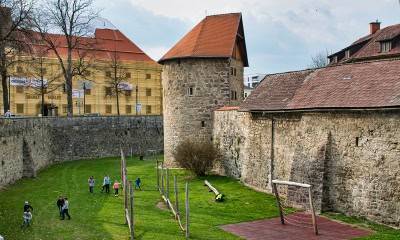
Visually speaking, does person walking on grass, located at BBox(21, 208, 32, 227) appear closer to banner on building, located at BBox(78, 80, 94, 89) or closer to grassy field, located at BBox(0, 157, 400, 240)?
grassy field, located at BBox(0, 157, 400, 240)

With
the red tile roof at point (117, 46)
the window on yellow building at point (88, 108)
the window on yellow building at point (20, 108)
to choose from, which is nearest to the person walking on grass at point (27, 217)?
the window on yellow building at point (20, 108)

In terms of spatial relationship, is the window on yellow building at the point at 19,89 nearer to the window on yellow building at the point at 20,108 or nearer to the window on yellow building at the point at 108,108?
the window on yellow building at the point at 20,108

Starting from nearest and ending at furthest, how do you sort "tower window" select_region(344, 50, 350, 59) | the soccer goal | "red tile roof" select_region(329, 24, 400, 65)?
the soccer goal → "red tile roof" select_region(329, 24, 400, 65) → "tower window" select_region(344, 50, 350, 59)

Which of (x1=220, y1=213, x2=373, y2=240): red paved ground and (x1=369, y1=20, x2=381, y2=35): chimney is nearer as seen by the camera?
(x1=220, y1=213, x2=373, y2=240): red paved ground

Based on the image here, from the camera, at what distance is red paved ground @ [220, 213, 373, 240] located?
15258mm

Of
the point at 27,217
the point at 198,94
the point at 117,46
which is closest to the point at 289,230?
the point at 27,217

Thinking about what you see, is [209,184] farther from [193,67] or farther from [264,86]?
[193,67]

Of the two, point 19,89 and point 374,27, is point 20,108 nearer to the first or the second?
point 19,89

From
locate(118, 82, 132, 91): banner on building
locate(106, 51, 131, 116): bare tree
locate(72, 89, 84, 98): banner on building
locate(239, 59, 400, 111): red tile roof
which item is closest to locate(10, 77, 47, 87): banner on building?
locate(72, 89, 84, 98): banner on building

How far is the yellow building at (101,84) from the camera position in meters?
52.7

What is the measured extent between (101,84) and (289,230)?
1788 inches

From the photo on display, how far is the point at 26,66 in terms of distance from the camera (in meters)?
51.8

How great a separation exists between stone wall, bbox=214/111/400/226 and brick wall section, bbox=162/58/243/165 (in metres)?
8.41

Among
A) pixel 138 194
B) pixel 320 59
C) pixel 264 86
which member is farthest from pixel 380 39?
pixel 320 59
